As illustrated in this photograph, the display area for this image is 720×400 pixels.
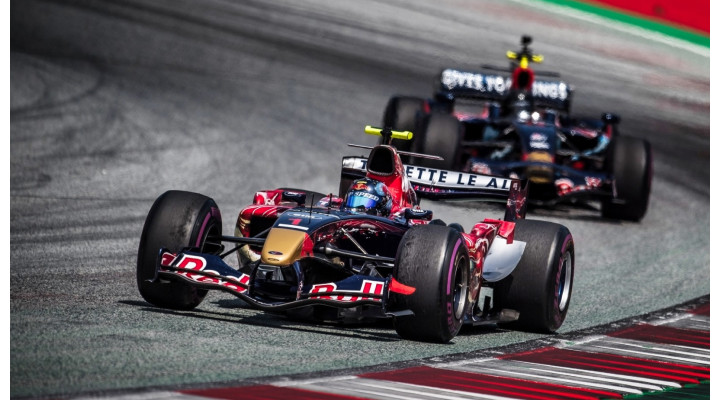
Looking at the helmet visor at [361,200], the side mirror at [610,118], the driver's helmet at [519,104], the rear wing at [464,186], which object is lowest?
the helmet visor at [361,200]

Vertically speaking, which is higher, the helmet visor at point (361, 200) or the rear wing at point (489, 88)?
the rear wing at point (489, 88)

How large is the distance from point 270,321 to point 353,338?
77 cm

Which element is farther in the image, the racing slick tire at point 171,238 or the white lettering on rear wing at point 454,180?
the white lettering on rear wing at point 454,180

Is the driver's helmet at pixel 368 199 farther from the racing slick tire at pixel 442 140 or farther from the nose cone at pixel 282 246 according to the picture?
the racing slick tire at pixel 442 140

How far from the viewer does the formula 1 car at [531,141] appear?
59.7ft

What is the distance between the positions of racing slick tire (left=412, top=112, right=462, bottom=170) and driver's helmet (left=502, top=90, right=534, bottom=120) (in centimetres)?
182

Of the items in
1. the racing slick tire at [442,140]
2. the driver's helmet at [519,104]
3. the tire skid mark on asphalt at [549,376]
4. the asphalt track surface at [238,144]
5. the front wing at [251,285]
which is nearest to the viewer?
the tire skid mark on asphalt at [549,376]

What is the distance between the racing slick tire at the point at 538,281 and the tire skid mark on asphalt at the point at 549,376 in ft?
0.92

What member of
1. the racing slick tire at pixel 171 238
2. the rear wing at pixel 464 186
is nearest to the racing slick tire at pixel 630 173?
the rear wing at pixel 464 186

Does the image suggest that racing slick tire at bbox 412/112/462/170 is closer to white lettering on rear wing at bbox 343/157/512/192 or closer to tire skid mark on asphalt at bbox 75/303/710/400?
white lettering on rear wing at bbox 343/157/512/192

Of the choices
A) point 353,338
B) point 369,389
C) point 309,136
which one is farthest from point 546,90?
point 369,389

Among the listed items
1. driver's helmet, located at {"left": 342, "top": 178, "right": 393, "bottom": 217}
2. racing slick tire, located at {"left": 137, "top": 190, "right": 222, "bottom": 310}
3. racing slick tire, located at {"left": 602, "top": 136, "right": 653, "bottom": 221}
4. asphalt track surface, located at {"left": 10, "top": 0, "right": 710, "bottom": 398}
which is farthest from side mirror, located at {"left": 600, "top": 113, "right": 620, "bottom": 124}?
racing slick tire, located at {"left": 137, "top": 190, "right": 222, "bottom": 310}

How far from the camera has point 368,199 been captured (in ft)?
35.8

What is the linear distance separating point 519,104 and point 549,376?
11061 millimetres
